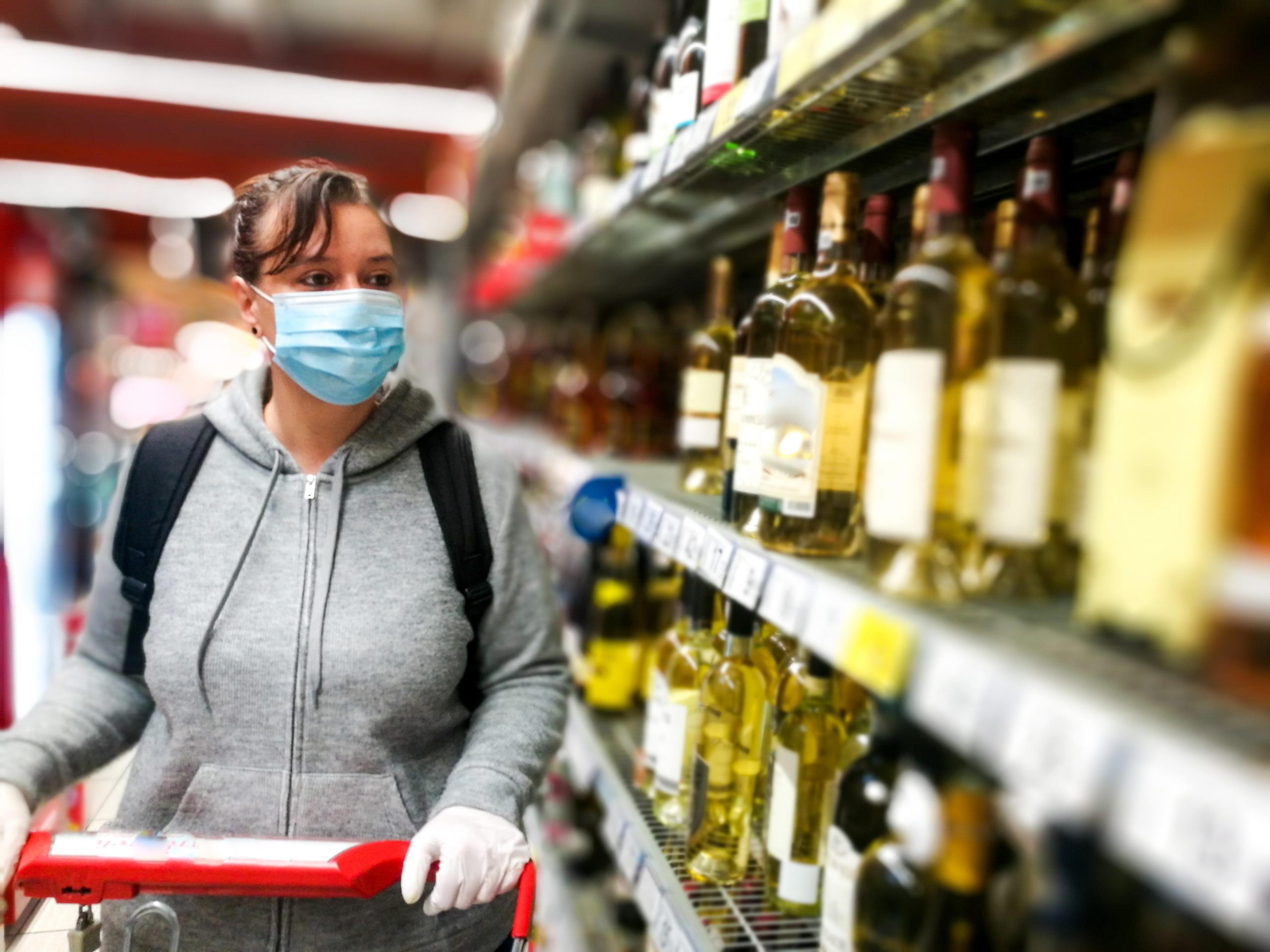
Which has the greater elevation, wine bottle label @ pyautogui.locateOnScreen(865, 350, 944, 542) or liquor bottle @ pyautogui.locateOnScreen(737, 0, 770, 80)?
liquor bottle @ pyautogui.locateOnScreen(737, 0, 770, 80)

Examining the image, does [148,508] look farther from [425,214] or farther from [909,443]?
[425,214]

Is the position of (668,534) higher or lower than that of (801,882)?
higher

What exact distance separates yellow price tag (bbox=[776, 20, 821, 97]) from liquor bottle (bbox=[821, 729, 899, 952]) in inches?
29.9

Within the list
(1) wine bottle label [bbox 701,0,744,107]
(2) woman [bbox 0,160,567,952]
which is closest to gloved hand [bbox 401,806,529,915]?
(2) woman [bbox 0,160,567,952]

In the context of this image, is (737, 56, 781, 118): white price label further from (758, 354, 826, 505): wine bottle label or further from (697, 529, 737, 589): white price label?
(697, 529, 737, 589): white price label

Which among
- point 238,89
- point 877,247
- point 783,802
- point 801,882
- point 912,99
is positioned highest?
point 238,89

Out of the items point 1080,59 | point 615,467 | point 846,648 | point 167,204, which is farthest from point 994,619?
point 167,204

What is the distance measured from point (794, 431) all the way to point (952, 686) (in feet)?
1.65

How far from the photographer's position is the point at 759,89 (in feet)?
4.19

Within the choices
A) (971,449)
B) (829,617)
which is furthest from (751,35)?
(829,617)

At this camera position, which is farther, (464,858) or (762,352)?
(762,352)

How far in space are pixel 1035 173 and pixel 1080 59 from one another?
14 centimetres

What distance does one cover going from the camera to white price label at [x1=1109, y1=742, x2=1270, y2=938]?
1.55ft

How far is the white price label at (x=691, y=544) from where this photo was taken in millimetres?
1363
